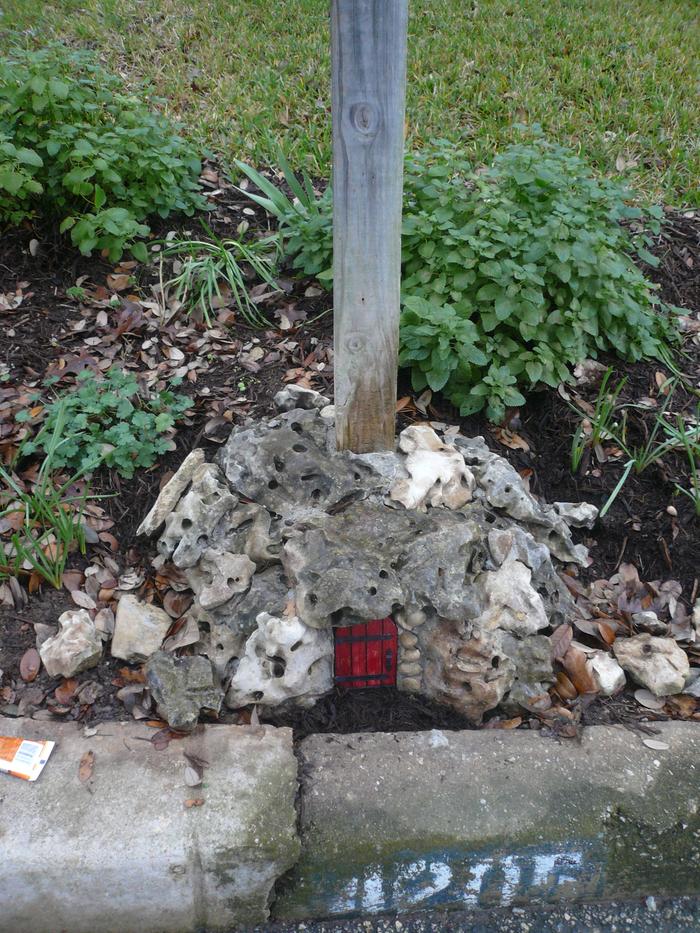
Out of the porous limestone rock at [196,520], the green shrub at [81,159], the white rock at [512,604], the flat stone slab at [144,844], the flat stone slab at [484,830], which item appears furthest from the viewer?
the green shrub at [81,159]

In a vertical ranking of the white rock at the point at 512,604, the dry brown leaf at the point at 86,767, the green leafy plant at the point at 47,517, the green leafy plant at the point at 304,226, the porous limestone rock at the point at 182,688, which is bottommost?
the dry brown leaf at the point at 86,767

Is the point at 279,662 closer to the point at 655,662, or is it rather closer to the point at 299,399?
the point at 299,399

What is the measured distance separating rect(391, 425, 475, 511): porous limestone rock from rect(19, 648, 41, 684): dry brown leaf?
4.12 ft

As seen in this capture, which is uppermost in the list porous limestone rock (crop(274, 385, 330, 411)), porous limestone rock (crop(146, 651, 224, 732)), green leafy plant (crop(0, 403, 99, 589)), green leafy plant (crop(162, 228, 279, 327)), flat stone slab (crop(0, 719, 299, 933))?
green leafy plant (crop(162, 228, 279, 327))

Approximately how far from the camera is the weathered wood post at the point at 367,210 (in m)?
2.00

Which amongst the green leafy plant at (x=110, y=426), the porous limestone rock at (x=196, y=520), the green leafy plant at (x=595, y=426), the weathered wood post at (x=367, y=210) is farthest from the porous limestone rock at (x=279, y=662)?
the green leafy plant at (x=595, y=426)

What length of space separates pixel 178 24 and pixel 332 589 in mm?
5348

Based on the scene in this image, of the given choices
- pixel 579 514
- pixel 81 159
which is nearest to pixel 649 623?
pixel 579 514

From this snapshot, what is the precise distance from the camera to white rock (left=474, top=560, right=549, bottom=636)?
2.47 m

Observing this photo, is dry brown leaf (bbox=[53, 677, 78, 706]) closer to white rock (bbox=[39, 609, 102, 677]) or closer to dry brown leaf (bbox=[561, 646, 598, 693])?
white rock (bbox=[39, 609, 102, 677])

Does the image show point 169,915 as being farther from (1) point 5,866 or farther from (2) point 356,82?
(2) point 356,82

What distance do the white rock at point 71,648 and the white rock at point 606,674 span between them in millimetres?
1584

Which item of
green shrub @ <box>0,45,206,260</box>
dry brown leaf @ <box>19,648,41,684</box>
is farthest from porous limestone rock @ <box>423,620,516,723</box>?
green shrub @ <box>0,45,206,260</box>

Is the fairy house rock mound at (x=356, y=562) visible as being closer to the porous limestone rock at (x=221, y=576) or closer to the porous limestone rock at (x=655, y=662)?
the porous limestone rock at (x=221, y=576)
